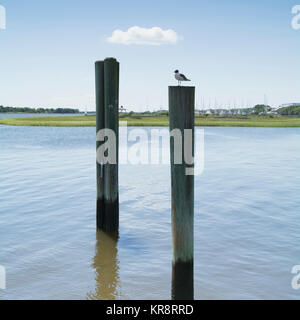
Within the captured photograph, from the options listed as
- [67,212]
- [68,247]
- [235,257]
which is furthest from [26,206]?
[235,257]

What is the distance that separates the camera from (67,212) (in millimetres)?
12664

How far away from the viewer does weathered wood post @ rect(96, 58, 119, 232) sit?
29.2 ft

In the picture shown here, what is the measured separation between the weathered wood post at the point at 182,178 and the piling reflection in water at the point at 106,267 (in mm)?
1690

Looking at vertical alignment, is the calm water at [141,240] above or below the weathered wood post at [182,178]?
below

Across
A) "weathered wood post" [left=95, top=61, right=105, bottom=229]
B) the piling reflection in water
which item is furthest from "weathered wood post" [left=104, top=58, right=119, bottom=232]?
the piling reflection in water

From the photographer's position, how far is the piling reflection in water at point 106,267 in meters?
7.13

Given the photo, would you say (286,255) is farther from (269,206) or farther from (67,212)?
(67,212)

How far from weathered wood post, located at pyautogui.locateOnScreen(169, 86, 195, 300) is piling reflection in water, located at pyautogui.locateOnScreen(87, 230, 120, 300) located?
1690 millimetres

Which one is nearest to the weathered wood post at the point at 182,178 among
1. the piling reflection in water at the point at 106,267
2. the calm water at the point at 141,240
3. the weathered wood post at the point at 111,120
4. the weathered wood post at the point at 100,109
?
the calm water at the point at 141,240

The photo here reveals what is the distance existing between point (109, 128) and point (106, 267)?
10.6 ft

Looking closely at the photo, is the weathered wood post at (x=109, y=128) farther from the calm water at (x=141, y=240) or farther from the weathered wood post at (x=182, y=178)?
the weathered wood post at (x=182, y=178)

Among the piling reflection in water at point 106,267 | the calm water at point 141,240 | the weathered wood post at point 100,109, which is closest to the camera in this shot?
the piling reflection in water at point 106,267

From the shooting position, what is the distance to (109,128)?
29.3ft
